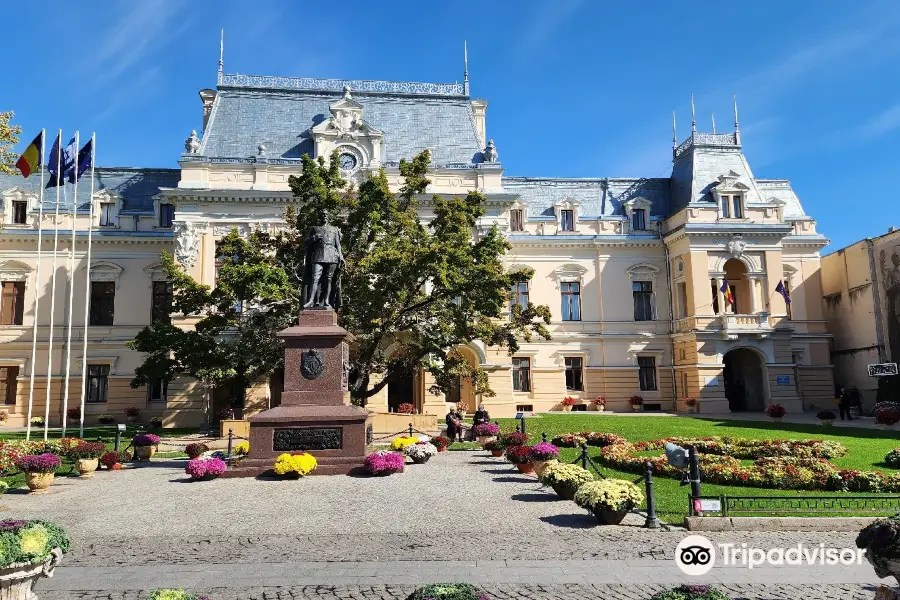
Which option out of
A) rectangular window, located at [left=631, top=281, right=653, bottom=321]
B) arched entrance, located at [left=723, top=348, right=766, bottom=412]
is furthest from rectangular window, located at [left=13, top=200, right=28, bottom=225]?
arched entrance, located at [left=723, top=348, right=766, bottom=412]

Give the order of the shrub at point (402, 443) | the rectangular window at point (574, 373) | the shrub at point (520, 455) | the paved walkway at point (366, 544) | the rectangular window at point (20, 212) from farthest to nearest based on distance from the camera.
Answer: the rectangular window at point (574, 373) → the rectangular window at point (20, 212) → the shrub at point (402, 443) → the shrub at point (520, 455) → the paved walkway at point (366, 544)

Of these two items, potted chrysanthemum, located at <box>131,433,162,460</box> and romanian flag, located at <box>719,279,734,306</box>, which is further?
romanian flag, located at <box>719,279,734,306</box>

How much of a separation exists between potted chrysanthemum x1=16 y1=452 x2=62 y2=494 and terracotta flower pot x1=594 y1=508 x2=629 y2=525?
37.6 ft

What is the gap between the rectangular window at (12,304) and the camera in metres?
37.6

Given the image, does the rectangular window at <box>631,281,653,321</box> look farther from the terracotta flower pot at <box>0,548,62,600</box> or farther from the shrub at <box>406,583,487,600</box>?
the terracotta flower pot at <box>0,548,62,600</box>

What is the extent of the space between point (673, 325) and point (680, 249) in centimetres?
471

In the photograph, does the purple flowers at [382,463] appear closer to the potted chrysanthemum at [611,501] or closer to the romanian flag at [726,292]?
the potted chrysanthemum at [611,501]

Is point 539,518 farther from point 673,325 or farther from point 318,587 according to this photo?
point 673,325

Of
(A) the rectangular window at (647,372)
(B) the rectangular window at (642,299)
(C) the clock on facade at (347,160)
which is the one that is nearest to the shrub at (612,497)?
(C) the clock on facade at (347,160)

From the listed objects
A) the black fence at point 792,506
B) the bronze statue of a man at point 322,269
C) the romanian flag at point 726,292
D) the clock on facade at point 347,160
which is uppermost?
the clock on facade at point 347,160

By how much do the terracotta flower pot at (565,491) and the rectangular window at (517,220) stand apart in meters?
30.6

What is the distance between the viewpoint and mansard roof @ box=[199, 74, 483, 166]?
124 feet

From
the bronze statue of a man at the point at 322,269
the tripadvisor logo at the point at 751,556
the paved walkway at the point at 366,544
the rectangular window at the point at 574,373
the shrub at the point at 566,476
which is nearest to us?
the paved walkway at the point at 366,544

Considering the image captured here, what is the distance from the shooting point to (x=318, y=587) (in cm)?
754
